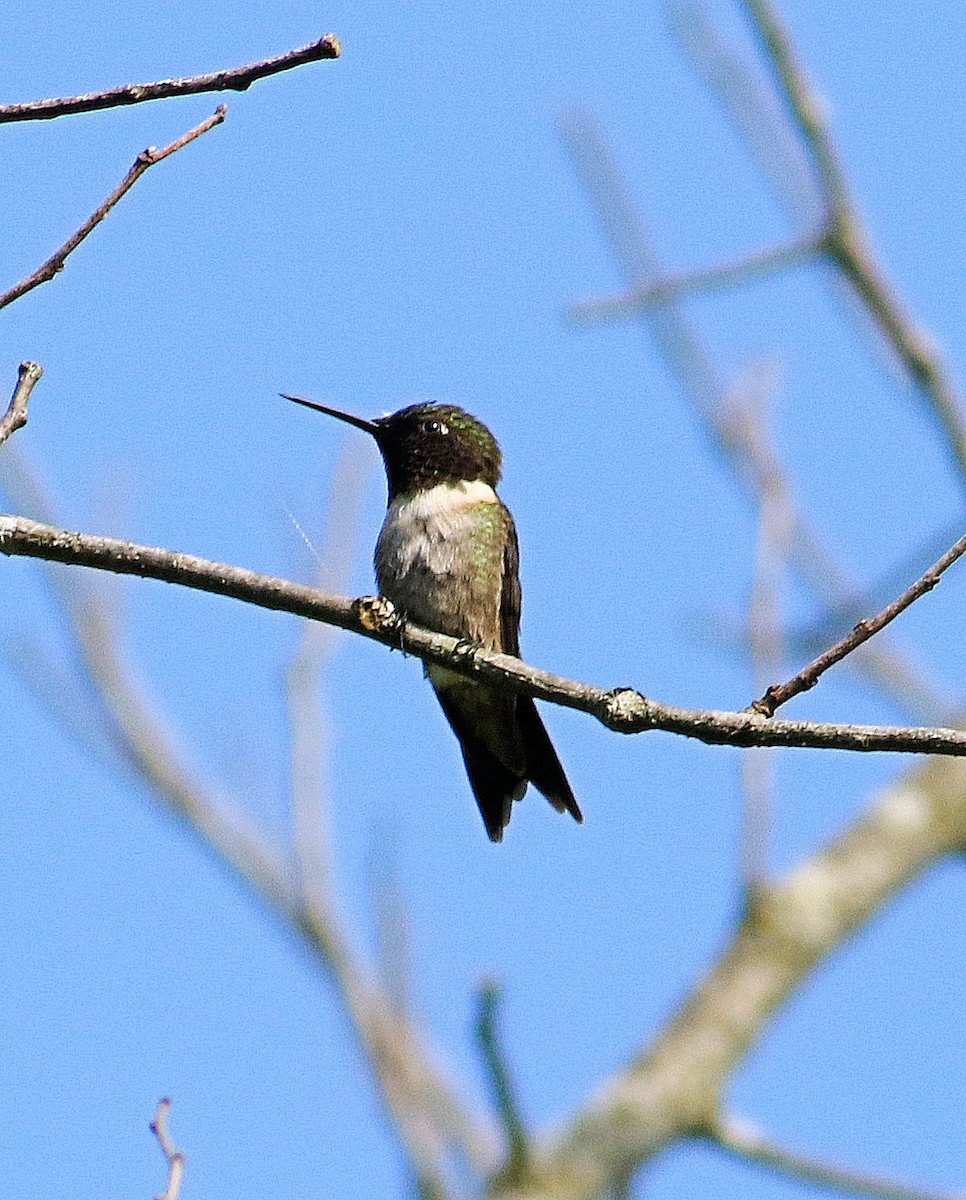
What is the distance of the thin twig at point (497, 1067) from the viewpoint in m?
4.96

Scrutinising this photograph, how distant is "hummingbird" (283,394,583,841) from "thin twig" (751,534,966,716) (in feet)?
7.27

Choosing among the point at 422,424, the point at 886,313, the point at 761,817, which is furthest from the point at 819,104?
the point at 761,817

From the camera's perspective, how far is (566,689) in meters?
3.74

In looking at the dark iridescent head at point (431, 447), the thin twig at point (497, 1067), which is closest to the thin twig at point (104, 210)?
the thin twig at point (497, 1067)

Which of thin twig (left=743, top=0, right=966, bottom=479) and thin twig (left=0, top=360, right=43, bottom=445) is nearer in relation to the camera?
thin twig (left=0, top=360, right=43, bottom=445)

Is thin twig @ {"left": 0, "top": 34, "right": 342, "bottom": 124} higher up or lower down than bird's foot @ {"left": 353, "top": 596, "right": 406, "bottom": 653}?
higher up

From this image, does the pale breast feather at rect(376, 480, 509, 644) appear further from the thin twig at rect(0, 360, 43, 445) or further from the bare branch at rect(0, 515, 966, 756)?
the thin twig at rect(0, 360, 43, 445)

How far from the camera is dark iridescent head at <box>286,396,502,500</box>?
6.68 m

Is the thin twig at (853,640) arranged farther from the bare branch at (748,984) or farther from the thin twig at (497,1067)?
the bare branch at (748,984)

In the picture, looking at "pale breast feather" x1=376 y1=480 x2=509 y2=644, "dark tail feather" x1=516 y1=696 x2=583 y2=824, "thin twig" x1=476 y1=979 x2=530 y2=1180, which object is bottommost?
"thin twig" x1=476 y1=979 x2=530 y2=1180

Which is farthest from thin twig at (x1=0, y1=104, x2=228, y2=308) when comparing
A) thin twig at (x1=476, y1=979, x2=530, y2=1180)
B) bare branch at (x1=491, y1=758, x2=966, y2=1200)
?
bare branch at (x1=491, y1=758, x2=966, y2=1200)

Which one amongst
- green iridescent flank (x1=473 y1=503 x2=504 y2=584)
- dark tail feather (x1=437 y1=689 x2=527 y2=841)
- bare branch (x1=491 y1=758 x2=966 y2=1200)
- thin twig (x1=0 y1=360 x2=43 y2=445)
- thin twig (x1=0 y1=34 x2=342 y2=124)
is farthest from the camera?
bare branch (x1=491 y1=758 x2=966 y2=1200)

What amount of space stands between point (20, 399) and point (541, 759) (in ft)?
9.78

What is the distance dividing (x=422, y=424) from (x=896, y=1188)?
3.43 metres
